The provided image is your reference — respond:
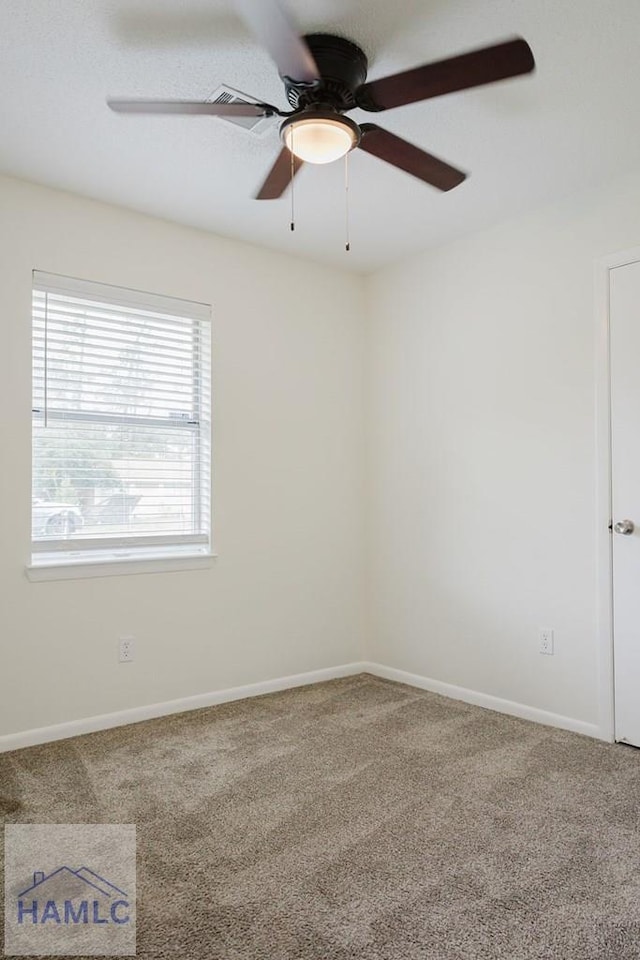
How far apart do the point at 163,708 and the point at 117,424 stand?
1.45 meters

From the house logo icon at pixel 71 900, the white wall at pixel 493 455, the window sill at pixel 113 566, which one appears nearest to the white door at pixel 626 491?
the white wall at pixel 493 455

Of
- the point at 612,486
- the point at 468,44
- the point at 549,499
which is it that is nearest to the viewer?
the point at 468,44

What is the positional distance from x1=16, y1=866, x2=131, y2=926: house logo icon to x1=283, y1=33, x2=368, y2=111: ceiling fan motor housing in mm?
2367

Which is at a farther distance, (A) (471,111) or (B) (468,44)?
(A) (471,111)

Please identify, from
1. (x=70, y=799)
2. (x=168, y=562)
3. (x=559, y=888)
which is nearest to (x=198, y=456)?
(x=168, y=562)

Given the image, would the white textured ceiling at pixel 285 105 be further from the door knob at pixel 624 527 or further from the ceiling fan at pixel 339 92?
the door knob at pixel 624 527

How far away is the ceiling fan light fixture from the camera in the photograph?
78.4 inches

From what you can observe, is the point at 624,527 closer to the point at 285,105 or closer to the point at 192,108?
the point at 285,105

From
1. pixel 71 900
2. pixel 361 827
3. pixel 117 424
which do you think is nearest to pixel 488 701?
pixel 361 827

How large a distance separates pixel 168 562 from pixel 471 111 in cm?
242

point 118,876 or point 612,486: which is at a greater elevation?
point 612,486

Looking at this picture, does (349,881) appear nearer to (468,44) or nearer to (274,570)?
(274,570)

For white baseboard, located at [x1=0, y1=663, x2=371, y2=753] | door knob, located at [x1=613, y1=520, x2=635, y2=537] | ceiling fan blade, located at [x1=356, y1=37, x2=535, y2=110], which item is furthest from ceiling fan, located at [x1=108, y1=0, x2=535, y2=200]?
white baseboard, located at [x1=0, y1=663, x2=371, y2=753]

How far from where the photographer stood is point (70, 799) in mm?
2393
